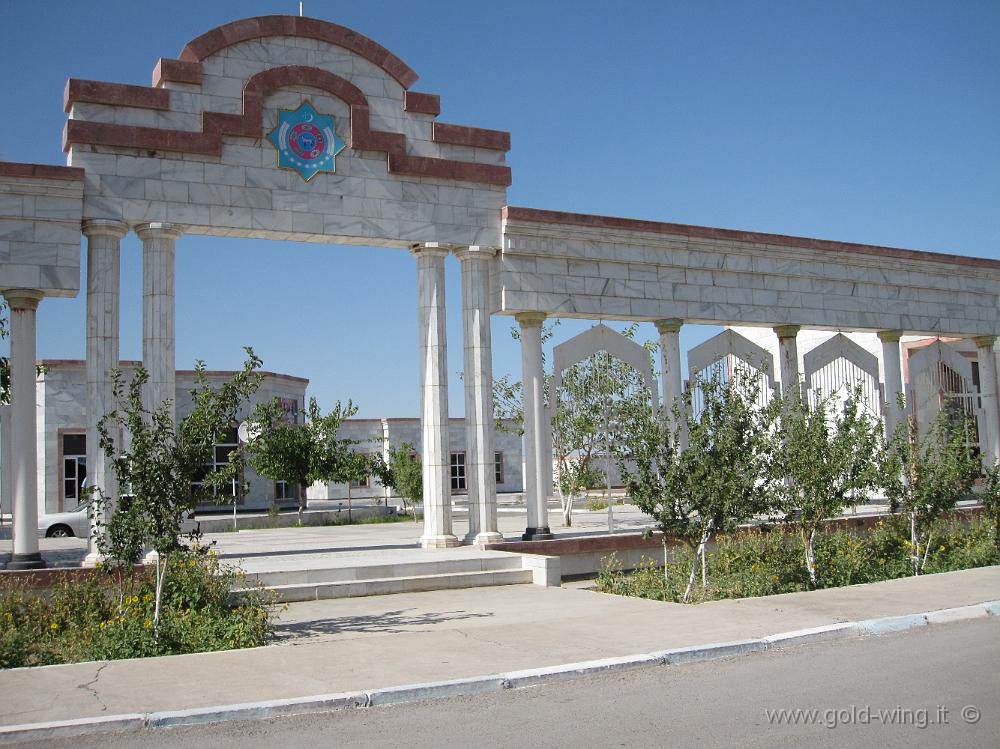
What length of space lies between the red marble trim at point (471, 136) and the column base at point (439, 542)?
7141 mm

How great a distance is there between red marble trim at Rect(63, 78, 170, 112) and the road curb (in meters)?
10.9

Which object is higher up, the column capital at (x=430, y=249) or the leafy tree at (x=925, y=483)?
the column capital at (x=430, y=249)

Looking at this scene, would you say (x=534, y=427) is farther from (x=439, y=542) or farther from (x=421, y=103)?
(x=421, y=103)

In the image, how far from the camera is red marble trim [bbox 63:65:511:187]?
585 inches

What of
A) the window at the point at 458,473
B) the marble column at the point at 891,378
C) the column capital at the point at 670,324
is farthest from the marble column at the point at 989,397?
the window at the point at 458,473

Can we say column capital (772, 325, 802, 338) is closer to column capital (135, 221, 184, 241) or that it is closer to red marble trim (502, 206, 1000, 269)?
red marble trim (502, 206, 1000, 269)

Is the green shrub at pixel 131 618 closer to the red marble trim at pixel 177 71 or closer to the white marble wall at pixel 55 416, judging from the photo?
the red marble trim at pixel 177 71

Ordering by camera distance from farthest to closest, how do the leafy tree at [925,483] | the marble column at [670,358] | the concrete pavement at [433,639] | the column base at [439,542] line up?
the marble column at [670,358], the column base at [439,542], the leafy tree at [925,483], the concrete pavement at [433,639]

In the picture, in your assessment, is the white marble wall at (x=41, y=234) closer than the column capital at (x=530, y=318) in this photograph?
Yes

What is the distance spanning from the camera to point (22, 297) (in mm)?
14359

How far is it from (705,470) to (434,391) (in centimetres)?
557

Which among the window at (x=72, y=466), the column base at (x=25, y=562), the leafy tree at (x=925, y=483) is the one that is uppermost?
the window at (x=72, y=466)

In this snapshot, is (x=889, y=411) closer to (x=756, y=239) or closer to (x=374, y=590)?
(x=756, y=239)

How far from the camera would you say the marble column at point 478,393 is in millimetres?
17344
